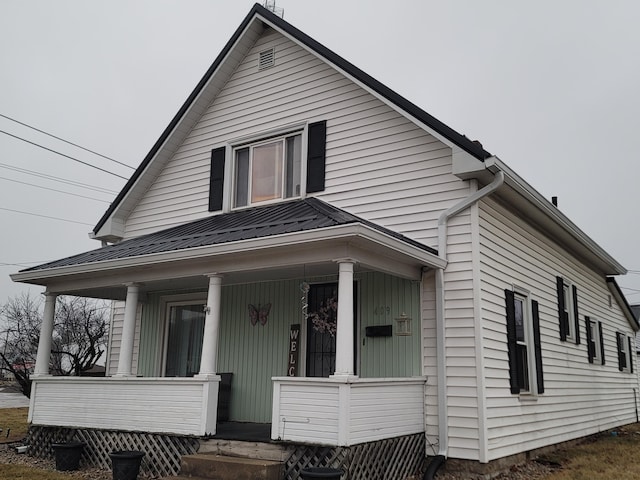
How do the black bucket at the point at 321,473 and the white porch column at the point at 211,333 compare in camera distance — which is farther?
the white porch column at the point at 211,333

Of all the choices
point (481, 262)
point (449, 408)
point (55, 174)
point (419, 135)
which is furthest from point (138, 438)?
point (55, 174)

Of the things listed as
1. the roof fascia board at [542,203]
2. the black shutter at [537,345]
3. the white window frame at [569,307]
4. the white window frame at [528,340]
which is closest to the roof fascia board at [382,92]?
the roof fascia board at [542,203]

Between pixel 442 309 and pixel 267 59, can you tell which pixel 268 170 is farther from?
pixel 442 309

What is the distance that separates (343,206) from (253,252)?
7.13 ft

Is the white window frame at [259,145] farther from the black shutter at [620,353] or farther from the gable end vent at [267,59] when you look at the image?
the black shutter at [620,353]

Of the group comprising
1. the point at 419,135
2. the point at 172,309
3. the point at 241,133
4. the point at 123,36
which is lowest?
the point at 172,309

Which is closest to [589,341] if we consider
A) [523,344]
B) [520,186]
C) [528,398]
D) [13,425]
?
[523,344]

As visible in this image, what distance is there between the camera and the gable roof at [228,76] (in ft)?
28.0

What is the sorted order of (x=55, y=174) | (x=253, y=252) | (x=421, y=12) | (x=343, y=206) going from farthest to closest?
(x=55, y=174)
(x=421, y=12)
(x=343, y=206)
(x=253, y=252)

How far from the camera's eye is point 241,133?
35.4ft

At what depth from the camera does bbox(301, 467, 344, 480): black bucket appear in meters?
5.88

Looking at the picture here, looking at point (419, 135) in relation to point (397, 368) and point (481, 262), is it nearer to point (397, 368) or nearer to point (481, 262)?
point (481, 262)

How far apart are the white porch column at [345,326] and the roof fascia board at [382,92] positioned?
7.92 feet

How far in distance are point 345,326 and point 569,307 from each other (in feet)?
22.6
